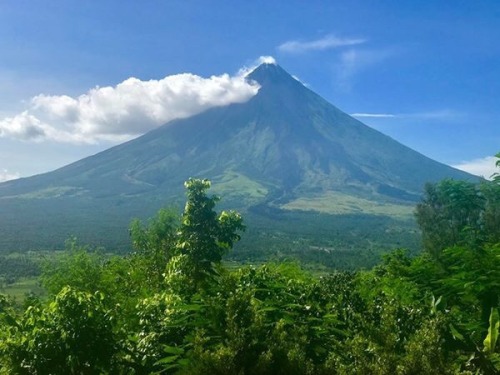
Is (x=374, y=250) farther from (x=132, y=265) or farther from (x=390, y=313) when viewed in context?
(x=390, y=313)

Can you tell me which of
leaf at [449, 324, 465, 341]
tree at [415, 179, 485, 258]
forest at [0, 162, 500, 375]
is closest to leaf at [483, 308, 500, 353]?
forest at [0, 162, 500, 375]

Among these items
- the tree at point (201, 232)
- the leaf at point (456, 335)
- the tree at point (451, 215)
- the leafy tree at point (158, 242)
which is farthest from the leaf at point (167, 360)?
the tree at point (451, 215)

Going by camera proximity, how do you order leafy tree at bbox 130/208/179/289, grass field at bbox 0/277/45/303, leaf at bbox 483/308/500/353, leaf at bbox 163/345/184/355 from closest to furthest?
leaf at bbox 483/308/500/353, leaf at bbox 163/345/184/355, leafy tree at bbox 130/208/179/289, grass field at bbox 0/277/45/303

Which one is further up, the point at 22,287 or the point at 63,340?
the point at 63,340

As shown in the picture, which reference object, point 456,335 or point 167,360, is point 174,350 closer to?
point 167,360

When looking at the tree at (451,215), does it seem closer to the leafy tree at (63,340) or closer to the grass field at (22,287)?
the leafy tree at (63,340)

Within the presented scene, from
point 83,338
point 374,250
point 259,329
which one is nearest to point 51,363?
point 83,338

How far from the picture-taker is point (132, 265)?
29.8m

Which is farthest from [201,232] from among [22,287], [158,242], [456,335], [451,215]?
Answer: [22,287]

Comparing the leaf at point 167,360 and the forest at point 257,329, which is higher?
the forest at point 257,329

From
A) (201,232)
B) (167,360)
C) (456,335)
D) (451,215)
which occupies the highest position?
(451,215)

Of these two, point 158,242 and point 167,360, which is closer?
point 167,360

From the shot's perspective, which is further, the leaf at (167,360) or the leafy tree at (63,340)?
the leafy tree at (63,340)

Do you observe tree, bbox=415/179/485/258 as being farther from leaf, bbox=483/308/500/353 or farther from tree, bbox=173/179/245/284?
leaf, bbox=483/308/500/353
